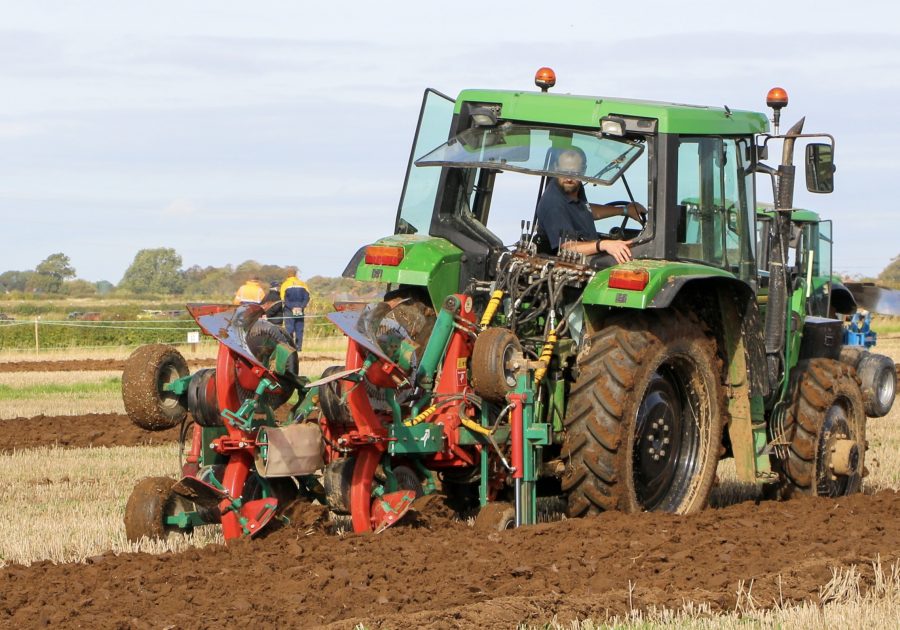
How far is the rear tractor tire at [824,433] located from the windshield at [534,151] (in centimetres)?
227

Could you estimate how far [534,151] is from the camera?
25.8ft

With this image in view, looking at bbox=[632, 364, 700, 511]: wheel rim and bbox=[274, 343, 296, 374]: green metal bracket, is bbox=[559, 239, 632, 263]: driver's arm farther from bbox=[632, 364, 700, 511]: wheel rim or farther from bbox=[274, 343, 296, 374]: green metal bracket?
bbox=[274, 343, 296, 374]: green metal bracket

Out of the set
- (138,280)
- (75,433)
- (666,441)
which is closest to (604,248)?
(666,441)

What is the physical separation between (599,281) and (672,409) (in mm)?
997

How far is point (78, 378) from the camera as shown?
21.3m

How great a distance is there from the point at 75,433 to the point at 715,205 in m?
7.78

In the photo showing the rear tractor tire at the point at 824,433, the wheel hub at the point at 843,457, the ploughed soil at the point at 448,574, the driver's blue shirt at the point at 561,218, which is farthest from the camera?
the wheel hub at the point at 843,457

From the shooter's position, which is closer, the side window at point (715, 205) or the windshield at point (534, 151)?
the windshield at point (534, 151)

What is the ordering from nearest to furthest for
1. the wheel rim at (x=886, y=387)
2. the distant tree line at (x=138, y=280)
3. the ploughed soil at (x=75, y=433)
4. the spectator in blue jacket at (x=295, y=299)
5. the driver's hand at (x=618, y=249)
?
1. the driver's hand at (x=618, y=249)
2. the wheel rim at (x=886, y=387)
3. the ploughed soil at (x=75, y=433)
4. the spectator in blue jacket at (x=295, y=299)
5. the distant tree line at (x=138, y=280)

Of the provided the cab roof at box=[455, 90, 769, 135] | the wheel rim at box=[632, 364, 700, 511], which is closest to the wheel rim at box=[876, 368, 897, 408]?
the wheel rim at box=[632, 364, 700, 511]

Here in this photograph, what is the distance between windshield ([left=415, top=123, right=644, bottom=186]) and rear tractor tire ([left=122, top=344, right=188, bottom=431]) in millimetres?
1903

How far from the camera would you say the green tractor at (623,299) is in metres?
7.33

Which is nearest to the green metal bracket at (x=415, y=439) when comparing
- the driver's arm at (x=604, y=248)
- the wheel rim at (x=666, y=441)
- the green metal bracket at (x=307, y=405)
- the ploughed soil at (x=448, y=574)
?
the ploughed soil at (x=448, y=574)

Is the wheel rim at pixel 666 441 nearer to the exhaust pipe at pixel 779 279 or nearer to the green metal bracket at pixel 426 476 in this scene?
the exhaust pipe at pixel 779 279
